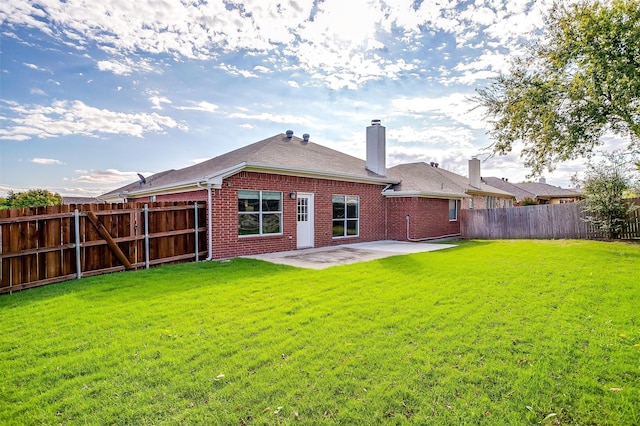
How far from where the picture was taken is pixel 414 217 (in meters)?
16.8

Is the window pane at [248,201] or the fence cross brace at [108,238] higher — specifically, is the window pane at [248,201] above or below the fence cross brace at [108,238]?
above

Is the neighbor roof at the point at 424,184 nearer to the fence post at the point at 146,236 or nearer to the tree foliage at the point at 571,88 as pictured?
the tree foliage at the point at 571,88

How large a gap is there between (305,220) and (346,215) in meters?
2.47

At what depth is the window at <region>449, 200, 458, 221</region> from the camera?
19891 millimetres

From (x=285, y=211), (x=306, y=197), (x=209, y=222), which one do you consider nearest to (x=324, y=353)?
(x=209, y=222)

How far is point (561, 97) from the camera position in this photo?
13266 mm

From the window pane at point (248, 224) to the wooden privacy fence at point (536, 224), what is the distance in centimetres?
1394

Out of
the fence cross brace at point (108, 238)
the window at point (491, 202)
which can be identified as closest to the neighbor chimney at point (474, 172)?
the window at point (491, 202)

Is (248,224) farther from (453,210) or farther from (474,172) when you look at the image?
(474,172)

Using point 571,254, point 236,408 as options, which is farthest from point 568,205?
point 236,408

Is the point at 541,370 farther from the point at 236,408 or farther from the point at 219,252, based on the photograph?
the point at 219,252

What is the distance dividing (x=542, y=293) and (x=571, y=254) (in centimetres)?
612

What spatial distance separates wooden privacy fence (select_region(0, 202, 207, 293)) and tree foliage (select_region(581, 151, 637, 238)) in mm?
16815

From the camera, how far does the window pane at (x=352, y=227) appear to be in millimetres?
15484
